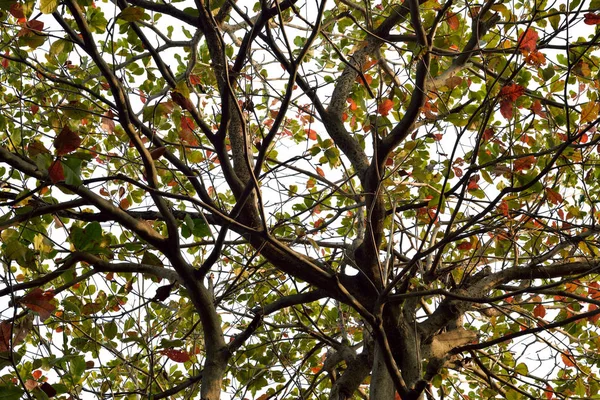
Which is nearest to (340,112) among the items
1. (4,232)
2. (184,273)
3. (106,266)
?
(184,273)

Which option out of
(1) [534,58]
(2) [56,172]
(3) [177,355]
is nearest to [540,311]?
(1) [534,58]

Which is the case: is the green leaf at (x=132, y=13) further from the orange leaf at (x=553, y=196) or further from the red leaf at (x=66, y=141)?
the orange leaf at (x=553, y=196)

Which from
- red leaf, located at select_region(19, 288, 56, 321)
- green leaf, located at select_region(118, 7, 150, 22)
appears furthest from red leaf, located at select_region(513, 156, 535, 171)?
red leaf, located at select_region(19, 288, 56, 321)

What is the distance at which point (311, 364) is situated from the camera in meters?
5.43

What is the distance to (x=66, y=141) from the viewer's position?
221 centimetres

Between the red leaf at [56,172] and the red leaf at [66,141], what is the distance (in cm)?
6

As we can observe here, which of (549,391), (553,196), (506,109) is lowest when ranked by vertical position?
(549,391)

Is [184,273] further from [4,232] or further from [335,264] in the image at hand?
[335,264]

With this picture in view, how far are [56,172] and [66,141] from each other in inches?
5.6

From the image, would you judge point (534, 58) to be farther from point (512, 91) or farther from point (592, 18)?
point (592, 18)

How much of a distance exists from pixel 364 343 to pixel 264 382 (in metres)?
0.91

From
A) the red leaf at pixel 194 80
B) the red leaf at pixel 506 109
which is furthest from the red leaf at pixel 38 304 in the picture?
the red leaf at pixel 506 109

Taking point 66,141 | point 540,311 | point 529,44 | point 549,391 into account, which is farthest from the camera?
point 540,311

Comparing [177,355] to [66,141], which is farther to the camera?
[177,355]
